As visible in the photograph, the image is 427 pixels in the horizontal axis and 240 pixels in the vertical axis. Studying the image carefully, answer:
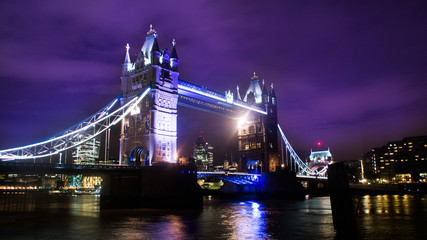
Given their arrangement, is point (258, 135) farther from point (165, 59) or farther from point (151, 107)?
point (151, 107)

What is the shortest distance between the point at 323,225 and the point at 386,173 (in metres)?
135

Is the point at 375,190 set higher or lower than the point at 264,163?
lower

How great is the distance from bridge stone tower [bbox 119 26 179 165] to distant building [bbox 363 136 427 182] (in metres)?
94.5

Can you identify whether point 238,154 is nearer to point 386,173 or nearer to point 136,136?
point 136,136

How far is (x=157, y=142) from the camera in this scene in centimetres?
4438

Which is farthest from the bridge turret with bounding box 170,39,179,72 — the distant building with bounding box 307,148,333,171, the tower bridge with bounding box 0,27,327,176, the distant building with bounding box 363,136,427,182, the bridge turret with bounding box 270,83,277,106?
the distant building with bounding box 363,136,427,182

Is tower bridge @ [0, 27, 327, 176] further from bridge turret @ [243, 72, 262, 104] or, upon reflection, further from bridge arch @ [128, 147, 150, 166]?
bridge turret @ [243, 72, 262, 104]

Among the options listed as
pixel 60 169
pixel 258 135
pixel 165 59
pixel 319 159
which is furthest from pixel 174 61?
pixel 319 159

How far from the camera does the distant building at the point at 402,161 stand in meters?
120

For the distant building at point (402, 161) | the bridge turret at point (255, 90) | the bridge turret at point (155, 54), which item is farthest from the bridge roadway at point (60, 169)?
the distant building at point (402, 161)

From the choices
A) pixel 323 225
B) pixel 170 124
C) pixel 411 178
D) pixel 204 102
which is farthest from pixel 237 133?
pixel 411 178

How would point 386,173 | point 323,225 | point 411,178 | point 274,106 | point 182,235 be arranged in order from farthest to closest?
1. point 386,173
2. point 411,178
3. point 274,106
4. point 323,225
5. point 182,235

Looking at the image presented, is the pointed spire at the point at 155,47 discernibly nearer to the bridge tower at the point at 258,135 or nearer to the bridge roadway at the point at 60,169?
the bridge roadway at the point at 60,169

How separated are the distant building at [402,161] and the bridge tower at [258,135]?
62.7m
